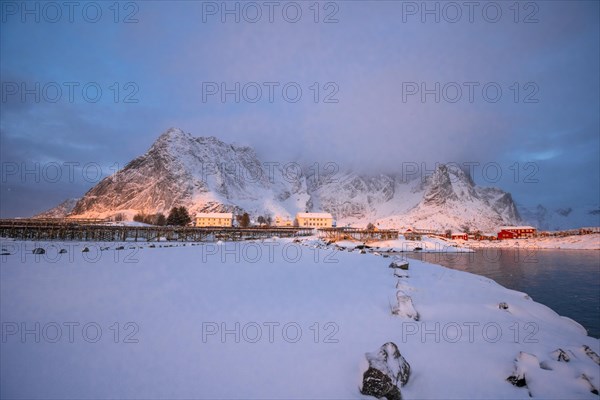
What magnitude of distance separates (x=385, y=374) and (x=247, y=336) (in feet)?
14.2

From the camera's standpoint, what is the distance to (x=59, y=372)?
7.10 meters

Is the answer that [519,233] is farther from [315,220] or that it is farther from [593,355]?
[593,355]

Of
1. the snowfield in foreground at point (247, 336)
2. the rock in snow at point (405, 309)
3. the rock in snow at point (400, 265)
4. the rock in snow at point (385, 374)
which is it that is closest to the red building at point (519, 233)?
the rock in snow at point (400, 265)

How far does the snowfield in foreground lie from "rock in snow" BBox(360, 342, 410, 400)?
0.92ft

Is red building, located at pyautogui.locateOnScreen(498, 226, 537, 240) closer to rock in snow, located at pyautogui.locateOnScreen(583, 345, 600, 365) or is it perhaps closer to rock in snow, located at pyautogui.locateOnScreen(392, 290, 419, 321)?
rock in snow, located at pyautogui.locateOnScreen(583, 345, 600, 365)

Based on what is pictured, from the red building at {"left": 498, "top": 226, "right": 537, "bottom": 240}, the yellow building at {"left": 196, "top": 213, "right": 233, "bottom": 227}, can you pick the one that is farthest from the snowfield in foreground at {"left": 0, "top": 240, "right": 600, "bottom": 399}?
the red building at {"left": 498, "top": 226, "right": 537, "bottom": 240}

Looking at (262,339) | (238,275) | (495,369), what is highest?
(238,275)

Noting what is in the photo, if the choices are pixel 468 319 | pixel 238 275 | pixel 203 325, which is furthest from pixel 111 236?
pixel 468 319

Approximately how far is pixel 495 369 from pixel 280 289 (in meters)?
8.14

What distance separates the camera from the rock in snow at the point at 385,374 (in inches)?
261

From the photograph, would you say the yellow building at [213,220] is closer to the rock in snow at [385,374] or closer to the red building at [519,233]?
the rock in snow at [385,374]

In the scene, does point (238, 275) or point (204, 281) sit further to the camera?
point (238, 275)

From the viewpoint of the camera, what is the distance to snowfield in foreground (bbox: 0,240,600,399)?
697cm

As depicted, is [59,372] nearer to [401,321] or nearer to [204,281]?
[204,281]
